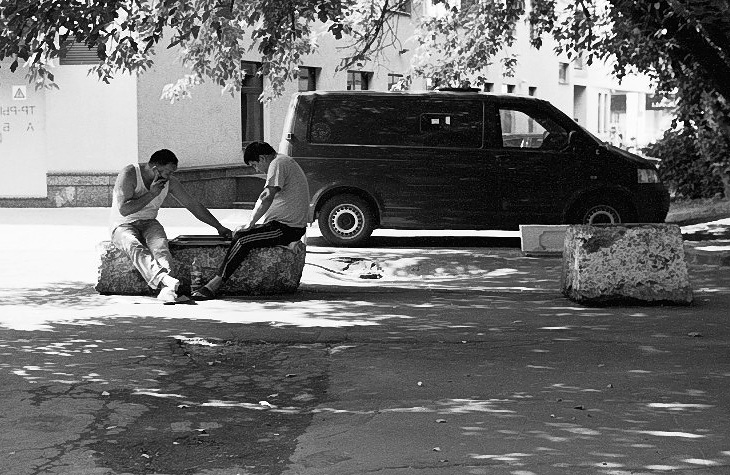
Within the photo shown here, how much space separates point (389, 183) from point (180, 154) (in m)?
8.96

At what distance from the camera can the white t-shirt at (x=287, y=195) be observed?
11.8 m

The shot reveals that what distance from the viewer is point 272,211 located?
1180 centimetres

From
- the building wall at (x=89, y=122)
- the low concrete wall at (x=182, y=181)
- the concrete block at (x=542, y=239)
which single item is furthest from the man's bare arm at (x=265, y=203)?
the building wall at (x=89, y=122)

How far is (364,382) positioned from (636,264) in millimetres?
4199

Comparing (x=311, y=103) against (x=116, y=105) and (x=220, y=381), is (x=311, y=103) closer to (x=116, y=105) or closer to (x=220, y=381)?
(x=116, y=105)

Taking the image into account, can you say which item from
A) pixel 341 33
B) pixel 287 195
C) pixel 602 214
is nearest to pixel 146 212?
pixel 287 195

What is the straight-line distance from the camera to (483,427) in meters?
6.44

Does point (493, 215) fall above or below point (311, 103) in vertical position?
below

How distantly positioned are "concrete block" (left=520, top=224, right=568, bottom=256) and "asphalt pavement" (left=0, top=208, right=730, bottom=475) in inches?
99.7

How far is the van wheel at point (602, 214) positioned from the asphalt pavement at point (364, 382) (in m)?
3.81

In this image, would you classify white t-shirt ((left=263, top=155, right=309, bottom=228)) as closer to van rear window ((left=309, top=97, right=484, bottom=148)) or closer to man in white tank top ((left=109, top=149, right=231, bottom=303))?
man in white tank top ((left=109, top=149, right=231, bottom=303))

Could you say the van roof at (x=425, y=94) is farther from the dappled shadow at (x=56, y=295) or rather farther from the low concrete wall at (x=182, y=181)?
the low concrete wall at (x=182, y=181)

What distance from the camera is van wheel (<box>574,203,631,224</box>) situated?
16.9 m

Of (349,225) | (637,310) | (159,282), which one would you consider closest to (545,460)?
(637,310)
